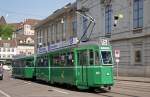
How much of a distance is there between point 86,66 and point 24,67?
2041 centimetres

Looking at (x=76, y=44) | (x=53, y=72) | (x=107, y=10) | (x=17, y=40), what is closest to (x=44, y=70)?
(x=53, y=72)

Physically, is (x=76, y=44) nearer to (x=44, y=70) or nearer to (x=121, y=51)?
(x=44, y=70)

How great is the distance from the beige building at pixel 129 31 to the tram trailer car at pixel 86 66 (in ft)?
59.6

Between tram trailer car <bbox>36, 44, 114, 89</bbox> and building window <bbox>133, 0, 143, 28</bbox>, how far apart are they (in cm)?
1995

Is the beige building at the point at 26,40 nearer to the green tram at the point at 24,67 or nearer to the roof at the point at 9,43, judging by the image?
the roof at the point at 9,43

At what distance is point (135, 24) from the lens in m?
50.1

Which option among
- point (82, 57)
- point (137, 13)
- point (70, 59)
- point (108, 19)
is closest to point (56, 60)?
point (70, 59)

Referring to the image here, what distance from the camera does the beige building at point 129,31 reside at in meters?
47.6

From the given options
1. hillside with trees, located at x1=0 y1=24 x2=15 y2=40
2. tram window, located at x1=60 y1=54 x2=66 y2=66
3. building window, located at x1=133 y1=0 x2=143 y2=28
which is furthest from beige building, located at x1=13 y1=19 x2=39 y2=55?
tram window, located at x1=60 y1=54 x2=66 y2=66

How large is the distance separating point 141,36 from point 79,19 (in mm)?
21820

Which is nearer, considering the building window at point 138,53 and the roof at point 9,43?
the building window at point 138,53

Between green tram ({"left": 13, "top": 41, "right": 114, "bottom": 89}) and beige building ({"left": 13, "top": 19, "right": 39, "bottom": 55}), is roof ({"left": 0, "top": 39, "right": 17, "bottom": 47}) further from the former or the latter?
green tram ({"left": 13, "top": 41, "right": 114, "bottom": 89})

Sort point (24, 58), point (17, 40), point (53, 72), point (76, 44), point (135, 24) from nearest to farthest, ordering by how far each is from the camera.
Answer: point (76, 44), point (53, 72), point (24, 58), point (135, 24), point (17, 40)

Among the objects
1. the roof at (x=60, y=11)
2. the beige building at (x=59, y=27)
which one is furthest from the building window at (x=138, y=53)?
the roof at (x=60, y=11)
